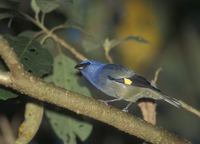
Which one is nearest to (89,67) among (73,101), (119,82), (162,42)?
(119,82)

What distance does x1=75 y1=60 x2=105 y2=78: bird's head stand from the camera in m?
3.26

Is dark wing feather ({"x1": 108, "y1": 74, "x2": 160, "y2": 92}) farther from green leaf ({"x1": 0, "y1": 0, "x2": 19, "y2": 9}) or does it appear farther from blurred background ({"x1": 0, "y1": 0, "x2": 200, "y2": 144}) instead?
blurred background ({"x1": 0, "y1": 0, "x2": 200, "y2": 144})

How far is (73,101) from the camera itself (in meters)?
2.43

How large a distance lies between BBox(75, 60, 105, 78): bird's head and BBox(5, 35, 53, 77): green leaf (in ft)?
0.95

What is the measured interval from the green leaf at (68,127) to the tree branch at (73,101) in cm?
71

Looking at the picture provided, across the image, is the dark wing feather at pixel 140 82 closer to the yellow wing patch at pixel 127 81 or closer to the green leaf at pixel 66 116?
the yellow wing patch at pixel 127 81

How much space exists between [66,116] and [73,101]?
0.88 metres

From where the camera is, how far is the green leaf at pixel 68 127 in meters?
3.21

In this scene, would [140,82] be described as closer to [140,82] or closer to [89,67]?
[140,82]

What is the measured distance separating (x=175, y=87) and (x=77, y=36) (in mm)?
1441

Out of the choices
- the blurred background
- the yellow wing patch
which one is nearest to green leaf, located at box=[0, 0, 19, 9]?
the yellow wing patch

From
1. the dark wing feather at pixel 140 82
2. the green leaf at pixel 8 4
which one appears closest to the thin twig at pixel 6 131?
the green leaf at pixel 8 4

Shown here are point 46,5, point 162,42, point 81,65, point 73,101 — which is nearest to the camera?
point 73,101

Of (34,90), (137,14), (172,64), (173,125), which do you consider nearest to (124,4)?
(137,14)
